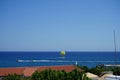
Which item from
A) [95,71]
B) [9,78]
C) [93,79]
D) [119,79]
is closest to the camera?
[119,79]

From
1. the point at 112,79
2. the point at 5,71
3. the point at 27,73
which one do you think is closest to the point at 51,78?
the point at 112,79

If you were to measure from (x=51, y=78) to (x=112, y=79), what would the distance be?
7.91 meters

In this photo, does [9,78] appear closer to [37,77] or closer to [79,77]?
[37,77]

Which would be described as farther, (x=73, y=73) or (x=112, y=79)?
(x=73, y=73)

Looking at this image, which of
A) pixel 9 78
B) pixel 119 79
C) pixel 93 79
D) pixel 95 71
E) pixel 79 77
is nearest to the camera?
pixel 119 79

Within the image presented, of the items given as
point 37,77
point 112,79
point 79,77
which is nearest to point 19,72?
point 37,77

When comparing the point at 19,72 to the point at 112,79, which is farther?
the point at 19,72

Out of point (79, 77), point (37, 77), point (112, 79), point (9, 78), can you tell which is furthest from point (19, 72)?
point (112, 79)

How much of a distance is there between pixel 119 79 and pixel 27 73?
22.5 metres

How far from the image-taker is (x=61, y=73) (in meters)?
30.4

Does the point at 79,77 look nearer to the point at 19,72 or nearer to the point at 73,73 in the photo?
the point at 73,73

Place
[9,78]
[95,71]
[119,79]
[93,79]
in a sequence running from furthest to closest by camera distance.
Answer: [95,71]
[9,78]
[93,79]
[119,79]

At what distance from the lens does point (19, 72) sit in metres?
46.3

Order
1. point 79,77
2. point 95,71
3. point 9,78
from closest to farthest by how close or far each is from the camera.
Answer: point 79,77 < point 9,78 < point 95,71
